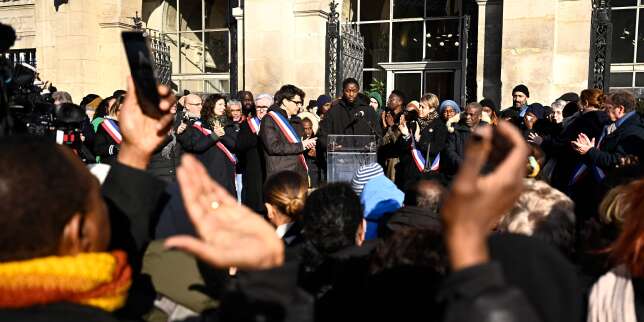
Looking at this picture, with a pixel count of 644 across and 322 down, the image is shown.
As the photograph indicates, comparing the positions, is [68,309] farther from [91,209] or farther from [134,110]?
[134,110]

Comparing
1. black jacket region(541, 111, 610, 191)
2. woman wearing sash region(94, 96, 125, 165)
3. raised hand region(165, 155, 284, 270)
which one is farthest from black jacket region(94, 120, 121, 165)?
raised hand region(165, 155, 284, 270)

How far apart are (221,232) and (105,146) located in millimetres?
5148

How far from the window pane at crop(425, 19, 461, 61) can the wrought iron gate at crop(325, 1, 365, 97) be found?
5.37 feet

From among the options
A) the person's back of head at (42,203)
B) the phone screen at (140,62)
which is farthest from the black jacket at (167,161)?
the person's back of head at (42,203)

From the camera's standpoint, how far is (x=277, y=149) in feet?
22.5

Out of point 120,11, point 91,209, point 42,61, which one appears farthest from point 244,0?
point 91,209

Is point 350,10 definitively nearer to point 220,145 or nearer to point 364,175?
point 220,145

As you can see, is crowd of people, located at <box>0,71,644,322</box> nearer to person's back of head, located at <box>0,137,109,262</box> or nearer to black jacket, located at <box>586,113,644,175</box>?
person's back of head, located at <box>0,137,109,262</box>

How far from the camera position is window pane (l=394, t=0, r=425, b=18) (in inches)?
513

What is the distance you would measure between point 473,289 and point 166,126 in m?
1.26

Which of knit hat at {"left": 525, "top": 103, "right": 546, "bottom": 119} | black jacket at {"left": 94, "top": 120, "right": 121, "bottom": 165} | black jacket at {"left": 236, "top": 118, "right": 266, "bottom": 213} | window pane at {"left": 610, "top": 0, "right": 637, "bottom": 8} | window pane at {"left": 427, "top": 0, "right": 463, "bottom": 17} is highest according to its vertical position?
window pane at {"left": 427, "top": 0, "right": 463, "bottom": 17}

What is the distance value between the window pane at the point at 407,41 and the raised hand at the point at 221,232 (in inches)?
468

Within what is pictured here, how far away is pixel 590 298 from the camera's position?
7.57ft

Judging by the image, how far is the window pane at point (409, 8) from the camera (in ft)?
42.7
